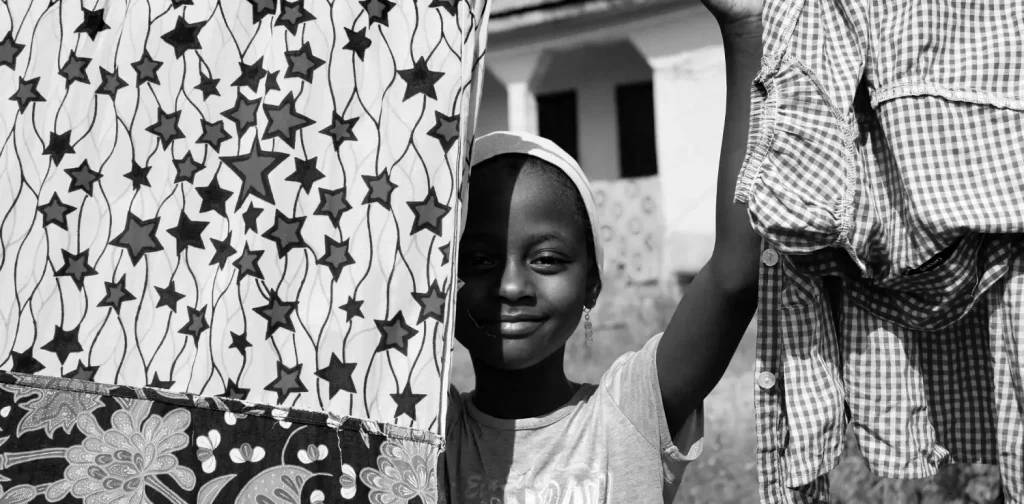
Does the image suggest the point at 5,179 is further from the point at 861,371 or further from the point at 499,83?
the point at 499,83

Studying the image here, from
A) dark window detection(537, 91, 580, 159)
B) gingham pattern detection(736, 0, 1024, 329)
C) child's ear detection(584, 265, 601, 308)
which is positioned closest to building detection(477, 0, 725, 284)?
dark window detection(537, 91, 580, 159)

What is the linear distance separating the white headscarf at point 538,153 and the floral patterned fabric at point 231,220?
29cm

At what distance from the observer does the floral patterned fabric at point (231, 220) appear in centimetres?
161

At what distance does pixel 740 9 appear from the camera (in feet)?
5.42

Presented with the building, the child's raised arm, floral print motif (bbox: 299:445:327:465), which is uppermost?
the building

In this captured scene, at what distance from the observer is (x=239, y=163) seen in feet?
5.66

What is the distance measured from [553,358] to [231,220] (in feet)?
2.18

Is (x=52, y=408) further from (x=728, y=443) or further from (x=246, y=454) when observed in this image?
(x=728, y=443)

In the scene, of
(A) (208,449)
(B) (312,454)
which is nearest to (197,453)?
(A) (208,449)

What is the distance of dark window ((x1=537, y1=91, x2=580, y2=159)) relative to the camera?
421 inches

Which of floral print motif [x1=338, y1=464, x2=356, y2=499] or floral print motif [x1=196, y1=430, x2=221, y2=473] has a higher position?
floral print motif [x1=196, y1=430, x2=221, y2=473]

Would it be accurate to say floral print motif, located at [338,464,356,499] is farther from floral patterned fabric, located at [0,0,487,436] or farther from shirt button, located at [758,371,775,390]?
shirt button, located at [758,371,775,390]

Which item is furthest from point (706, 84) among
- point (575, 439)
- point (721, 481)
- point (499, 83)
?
point (575, 439)

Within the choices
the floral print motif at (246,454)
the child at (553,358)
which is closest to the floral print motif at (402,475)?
the floral print motif at (246,454)
